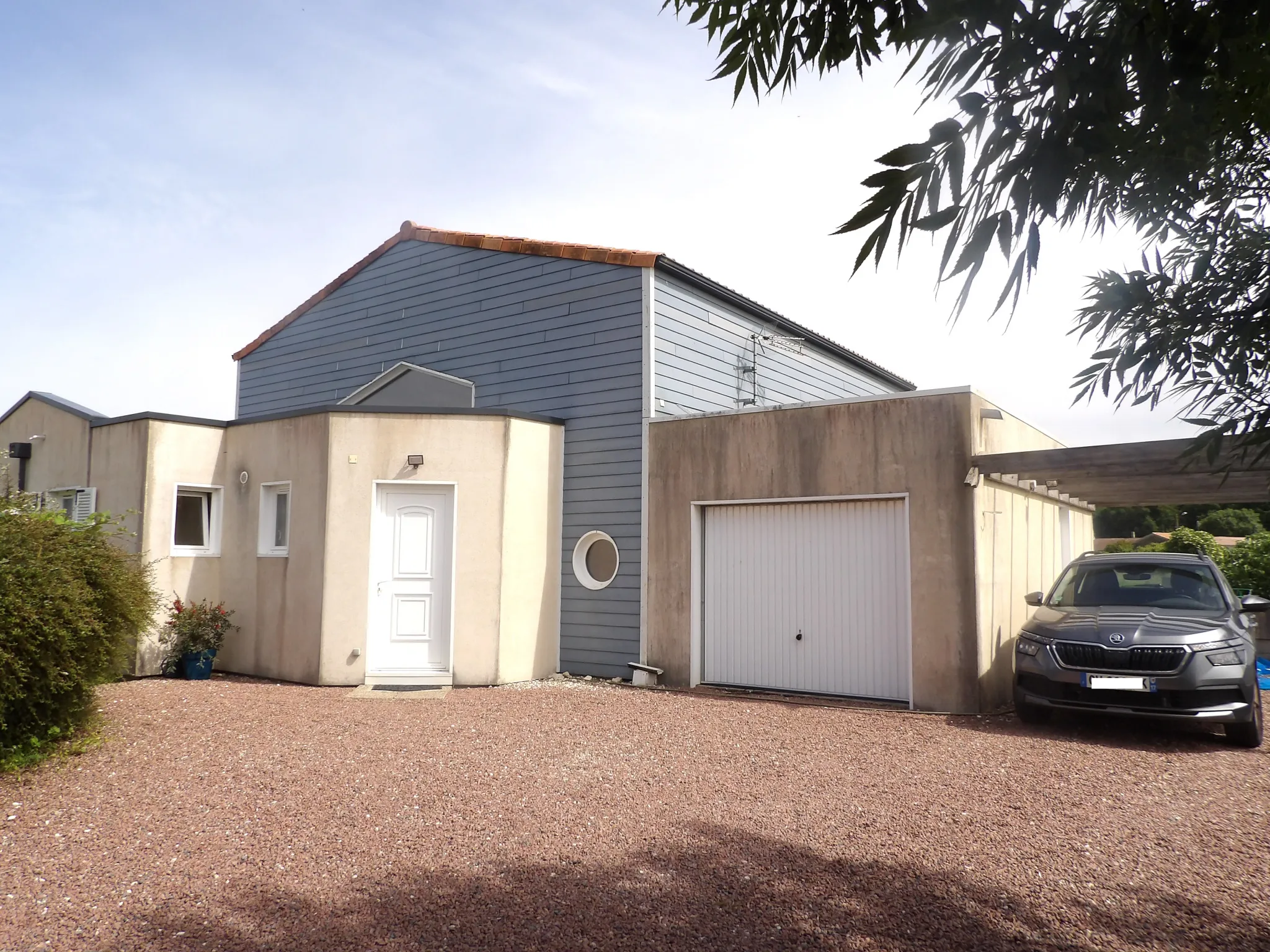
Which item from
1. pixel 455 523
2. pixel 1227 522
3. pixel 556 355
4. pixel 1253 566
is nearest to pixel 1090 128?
pixel 455 523

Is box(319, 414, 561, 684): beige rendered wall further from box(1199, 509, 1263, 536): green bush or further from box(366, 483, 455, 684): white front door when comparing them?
box(1199, 509, 1263, 536): green bush

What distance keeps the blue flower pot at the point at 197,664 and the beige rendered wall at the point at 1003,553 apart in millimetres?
8767

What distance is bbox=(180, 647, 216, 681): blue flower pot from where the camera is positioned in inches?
411

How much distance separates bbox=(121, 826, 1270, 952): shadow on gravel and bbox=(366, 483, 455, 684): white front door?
6.04 metres

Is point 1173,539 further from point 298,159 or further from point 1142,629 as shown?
point 298,159

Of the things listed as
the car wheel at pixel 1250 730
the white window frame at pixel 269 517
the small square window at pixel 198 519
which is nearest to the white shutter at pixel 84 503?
the small square window at pixel 198 519

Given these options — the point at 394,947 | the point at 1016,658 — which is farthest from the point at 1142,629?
the point at 394,947

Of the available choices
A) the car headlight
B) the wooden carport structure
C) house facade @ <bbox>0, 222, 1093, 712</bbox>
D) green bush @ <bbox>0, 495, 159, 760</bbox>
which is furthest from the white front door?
the car headlight

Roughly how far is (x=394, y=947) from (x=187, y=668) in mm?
8287

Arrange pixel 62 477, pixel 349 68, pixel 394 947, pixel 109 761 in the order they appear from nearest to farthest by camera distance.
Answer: pixel 394 947, pixel 109 761, pixel 349 68, pixel 62 477

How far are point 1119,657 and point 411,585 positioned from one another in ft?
24.0

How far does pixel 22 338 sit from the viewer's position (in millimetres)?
15188

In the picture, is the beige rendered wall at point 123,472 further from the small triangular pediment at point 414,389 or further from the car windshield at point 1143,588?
the car windshield at point 1143,588

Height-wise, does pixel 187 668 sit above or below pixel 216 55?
below
